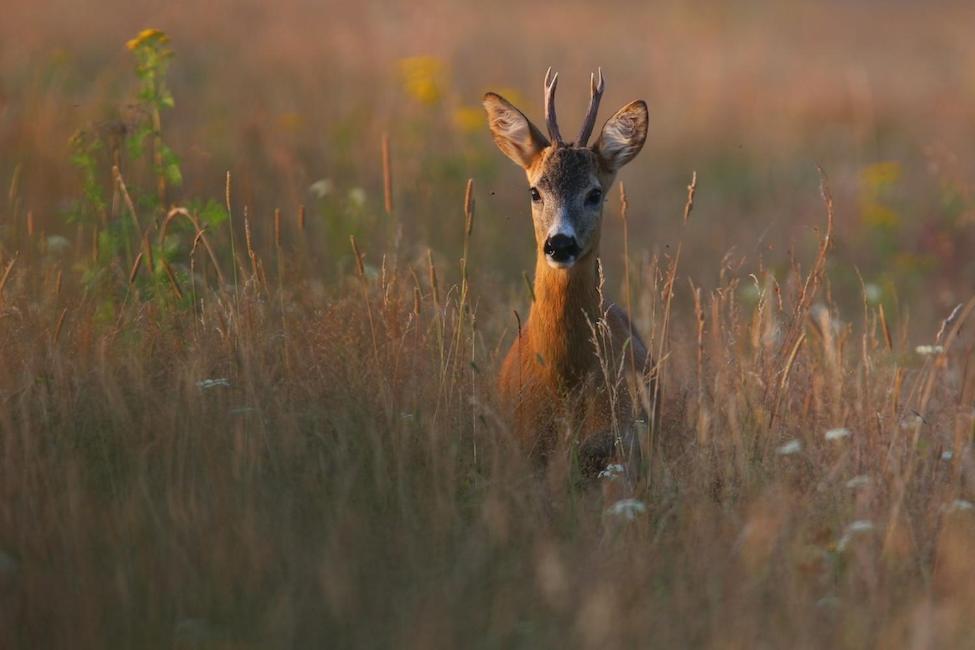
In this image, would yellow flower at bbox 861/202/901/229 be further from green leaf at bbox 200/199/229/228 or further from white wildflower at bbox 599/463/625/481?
green leaf at bbox 200/199/229/228

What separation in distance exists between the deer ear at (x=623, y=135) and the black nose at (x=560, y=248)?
0.74m

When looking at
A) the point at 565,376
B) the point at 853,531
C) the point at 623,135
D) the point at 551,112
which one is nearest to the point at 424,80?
the point at 623,135

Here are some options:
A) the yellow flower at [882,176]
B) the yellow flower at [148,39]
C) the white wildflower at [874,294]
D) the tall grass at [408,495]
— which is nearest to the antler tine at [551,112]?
the tall grass at [408,495]

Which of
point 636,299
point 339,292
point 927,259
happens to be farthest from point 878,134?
point 339,292

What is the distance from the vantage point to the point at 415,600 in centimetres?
412

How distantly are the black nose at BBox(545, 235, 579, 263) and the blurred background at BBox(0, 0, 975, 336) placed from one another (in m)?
1.52

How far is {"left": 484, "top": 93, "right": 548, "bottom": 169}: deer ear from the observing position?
6309 millimetres

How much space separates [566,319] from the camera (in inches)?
235

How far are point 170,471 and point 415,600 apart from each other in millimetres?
1012

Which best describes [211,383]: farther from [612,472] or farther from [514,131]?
[514,131]

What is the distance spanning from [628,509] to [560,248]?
129 cm

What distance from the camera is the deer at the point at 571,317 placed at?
18.6 ft

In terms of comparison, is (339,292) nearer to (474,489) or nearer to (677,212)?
(474,489)

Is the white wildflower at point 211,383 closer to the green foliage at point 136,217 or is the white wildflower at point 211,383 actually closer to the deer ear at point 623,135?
the green foliage at point 136,217
